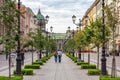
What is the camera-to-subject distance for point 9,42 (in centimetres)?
1923

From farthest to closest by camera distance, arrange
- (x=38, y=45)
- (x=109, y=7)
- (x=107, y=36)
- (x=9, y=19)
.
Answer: (x=38, y=45) → (x=107, y=36) → (x=109, y=7) → (x=9, y=19)

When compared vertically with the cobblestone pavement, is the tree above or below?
above

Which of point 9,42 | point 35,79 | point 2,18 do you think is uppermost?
point 2,18

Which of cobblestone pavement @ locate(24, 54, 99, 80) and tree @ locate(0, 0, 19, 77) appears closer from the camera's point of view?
tree @ locate(0, 0, 19, 77)

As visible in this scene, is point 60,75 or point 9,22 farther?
point 60,75

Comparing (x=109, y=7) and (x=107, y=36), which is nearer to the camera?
(x=109, y=7)

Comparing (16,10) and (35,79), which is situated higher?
(16,10)

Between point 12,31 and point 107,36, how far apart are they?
993cm

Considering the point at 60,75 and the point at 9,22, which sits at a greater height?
the point at 9,22

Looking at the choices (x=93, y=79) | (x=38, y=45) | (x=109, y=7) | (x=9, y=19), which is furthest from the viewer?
(x=38, y=45)

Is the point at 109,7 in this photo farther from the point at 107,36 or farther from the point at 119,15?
the point at 107,36

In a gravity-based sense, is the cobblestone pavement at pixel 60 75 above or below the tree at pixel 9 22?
below

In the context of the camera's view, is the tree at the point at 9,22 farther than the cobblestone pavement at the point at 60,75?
No

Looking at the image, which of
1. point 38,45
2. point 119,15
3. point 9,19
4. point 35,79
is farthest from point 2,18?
point 38,45
